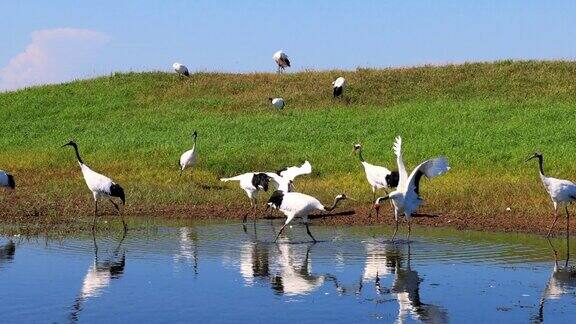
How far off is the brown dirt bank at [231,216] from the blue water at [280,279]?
4.86 feet

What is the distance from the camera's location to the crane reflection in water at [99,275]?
10.8 m

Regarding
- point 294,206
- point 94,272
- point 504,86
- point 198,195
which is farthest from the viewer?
point 504,86

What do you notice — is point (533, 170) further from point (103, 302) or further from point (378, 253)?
point (103, 302)

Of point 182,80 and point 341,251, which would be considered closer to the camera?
point 341,251

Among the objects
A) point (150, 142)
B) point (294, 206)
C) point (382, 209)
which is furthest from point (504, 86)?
point (294, 206)

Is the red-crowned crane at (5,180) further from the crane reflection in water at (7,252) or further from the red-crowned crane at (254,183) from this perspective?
the red-crowned crane at (254,183)

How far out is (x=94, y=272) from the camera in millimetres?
12797

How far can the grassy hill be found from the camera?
21.9m

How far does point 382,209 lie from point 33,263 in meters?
9.10

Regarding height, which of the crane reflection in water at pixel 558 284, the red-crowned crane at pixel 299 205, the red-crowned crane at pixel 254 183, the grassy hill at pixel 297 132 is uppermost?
the grassy hill at pixel 297 132

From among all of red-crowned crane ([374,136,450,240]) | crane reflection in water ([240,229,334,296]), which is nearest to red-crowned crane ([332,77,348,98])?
red-crowned crane ([374,136,450,240])

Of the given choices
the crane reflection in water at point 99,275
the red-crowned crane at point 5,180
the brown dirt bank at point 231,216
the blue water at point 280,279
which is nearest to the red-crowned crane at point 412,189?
the blue water at point 280,279

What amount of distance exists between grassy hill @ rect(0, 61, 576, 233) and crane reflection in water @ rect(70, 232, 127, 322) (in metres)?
5.80

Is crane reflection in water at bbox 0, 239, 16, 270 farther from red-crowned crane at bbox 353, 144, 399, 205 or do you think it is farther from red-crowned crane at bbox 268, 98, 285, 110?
red-crowned crane at bbox 268, 98, 285, 110
